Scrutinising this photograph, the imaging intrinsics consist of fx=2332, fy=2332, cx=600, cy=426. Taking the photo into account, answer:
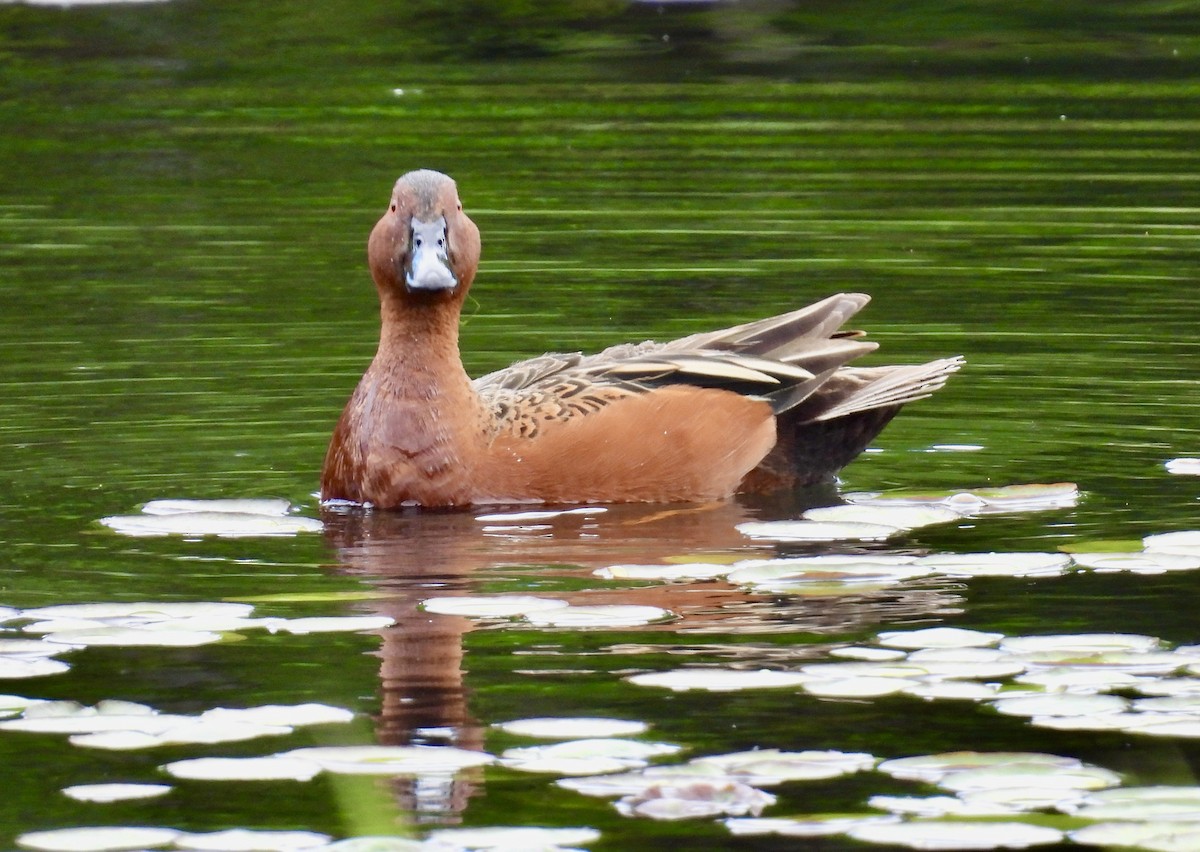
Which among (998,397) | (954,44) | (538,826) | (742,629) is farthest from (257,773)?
(954,44)

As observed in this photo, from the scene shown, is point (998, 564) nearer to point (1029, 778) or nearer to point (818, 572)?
point (818, 572)

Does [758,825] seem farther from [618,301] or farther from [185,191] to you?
[185,191]

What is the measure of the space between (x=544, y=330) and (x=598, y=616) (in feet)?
17.3

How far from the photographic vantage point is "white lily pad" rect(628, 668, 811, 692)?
5.56m

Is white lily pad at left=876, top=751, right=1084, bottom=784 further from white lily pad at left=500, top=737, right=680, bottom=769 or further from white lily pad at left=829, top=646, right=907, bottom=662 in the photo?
white lily pad at left=829, top=646, right=907, bottom=662

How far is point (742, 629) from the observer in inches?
242

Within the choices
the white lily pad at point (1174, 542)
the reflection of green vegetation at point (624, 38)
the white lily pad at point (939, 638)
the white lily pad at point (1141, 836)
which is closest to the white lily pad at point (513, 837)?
the white lily pad at point (1141, 836)

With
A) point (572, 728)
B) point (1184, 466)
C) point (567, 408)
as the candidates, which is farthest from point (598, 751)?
point (1184, 466)

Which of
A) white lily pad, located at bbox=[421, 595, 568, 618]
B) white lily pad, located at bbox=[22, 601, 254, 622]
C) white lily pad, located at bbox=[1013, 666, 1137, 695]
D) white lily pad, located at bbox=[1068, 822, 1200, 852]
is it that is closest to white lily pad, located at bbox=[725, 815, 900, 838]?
white lily pad, located at bbox=[1068, 822, 1200, 852]

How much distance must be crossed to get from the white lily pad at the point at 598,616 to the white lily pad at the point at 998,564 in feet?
3.12

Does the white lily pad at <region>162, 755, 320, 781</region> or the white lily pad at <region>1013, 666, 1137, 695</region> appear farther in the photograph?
the white lily pad at <region>1013, 666, 1137, 695</region>

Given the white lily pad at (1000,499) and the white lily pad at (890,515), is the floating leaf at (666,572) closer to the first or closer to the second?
the white lily pad at (890,515)

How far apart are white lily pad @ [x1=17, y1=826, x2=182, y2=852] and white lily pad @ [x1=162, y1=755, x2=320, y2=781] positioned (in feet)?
1.01

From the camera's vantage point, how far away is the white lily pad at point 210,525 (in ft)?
24.8
